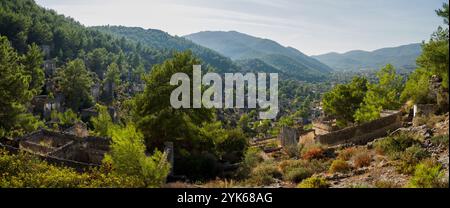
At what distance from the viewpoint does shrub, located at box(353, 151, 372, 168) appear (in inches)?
609

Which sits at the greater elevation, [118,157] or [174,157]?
[118,157]

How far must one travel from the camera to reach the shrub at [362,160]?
1546 centimetres

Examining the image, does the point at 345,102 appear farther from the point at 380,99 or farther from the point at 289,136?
the point at 289,136

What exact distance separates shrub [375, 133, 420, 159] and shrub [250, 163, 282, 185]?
422 centimetres

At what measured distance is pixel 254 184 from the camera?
15.6 m

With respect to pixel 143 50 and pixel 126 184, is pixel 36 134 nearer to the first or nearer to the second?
pixel 126 184

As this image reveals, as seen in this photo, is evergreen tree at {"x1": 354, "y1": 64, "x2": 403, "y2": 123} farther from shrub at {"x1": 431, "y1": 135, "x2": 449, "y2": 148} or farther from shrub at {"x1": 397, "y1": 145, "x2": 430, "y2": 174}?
shrub at {"x1": 397, "y1": 145, "x2": 430, "y2": 174}

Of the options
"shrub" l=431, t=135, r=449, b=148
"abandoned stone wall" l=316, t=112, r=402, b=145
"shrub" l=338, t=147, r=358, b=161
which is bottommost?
"shrub" l=338, t=147, r=358, b=161

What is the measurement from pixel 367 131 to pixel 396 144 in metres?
5.06

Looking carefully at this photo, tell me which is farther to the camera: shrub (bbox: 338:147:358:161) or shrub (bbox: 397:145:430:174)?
shrub (bbox: 338:147:358:161)

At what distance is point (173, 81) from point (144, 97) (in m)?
1.92

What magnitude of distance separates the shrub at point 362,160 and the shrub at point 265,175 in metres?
3.11

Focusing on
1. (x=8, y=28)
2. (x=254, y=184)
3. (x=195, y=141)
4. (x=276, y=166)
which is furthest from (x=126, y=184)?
(x=8, y=28)

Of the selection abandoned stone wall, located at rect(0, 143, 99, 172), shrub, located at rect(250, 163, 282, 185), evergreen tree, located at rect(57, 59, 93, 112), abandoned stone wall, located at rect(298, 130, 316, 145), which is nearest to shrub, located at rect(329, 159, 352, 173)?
shrub, located at rect(250, 163, 282, 185)
